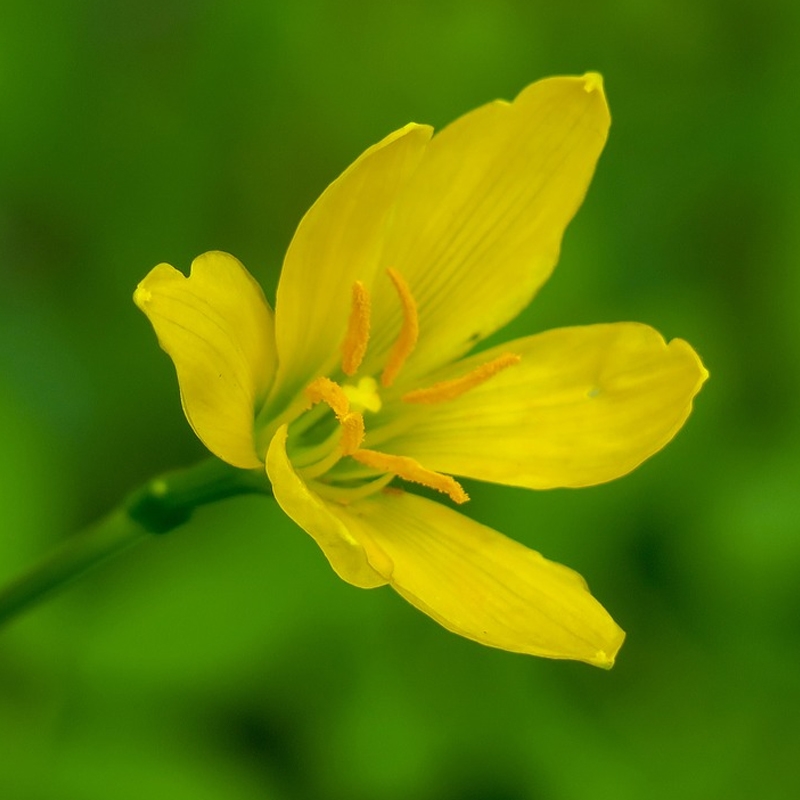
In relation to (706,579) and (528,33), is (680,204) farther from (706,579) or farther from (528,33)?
(706,579)

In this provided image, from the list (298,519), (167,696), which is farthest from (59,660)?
(298,519)

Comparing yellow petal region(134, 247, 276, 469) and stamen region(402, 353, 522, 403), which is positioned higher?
yellow petal region(134, 247, 276, 469)

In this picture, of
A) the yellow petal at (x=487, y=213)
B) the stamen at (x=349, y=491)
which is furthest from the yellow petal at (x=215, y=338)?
the yellow petal at (x=487, y=213)

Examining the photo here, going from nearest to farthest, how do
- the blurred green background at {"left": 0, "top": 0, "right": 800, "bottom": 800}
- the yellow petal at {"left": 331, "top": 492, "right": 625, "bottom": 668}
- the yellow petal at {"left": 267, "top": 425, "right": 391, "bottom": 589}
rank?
the yellow petal at {"left": 267, "top": 425, "right": 391, "bottom": 589}, the yellow petal at {"left": 331, "top": 492, "right": 625, "bottom": 668}, the blurred green background at {"left": 0, "top": 0, "right": 800, "bottom": 800}

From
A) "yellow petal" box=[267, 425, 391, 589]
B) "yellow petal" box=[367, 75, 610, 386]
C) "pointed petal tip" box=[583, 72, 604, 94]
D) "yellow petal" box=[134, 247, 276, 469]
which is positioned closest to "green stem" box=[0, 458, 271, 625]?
"yellow petal" box=[134, 247, 276, 469]

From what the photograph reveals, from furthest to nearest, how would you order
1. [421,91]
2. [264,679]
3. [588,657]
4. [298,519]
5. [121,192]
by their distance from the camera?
[421,91] < [121,192] < [264,679] < [588,657] < [298,519]

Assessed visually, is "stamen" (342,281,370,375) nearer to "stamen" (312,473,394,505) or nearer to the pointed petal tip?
"stamen" (312,473,394,505)

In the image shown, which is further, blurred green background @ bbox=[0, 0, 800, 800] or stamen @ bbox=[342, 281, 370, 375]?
blurred green background @ bbox=[0, 0, 800, 800]
